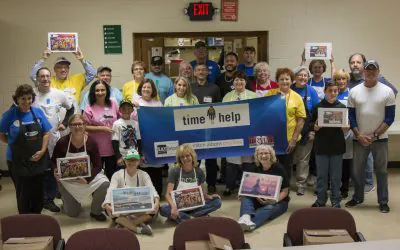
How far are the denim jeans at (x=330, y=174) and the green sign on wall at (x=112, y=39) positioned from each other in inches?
128

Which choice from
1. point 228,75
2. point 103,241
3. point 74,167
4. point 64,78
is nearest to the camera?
point 103,241

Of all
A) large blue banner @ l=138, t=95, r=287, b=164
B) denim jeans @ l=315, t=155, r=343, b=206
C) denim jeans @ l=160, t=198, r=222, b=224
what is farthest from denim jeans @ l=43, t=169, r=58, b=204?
denim jeans @ l=315, t=155, r=343, b=206

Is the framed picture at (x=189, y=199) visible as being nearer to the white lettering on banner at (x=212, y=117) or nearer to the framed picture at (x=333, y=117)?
the white lettering on banner at (x=212, y=117)

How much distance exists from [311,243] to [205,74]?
3.09 metres

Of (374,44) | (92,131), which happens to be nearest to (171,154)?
(92,131)

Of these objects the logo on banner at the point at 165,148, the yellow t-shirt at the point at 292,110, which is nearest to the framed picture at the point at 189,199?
the logo on banner at the point at 165,148

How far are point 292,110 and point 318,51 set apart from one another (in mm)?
1091

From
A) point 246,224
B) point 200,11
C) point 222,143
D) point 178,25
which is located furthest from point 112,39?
point 246,224

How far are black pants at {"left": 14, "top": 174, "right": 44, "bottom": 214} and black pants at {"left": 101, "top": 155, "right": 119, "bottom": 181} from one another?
0.82 meters

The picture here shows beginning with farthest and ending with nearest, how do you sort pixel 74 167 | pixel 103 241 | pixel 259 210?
pixel 74 167
pixel 259 210
pixel 103 241

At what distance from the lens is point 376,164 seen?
4.78 meters

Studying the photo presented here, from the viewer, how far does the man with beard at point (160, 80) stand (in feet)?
18.8

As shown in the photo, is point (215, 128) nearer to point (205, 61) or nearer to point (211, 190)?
point (211, 190)

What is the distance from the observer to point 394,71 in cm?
667
